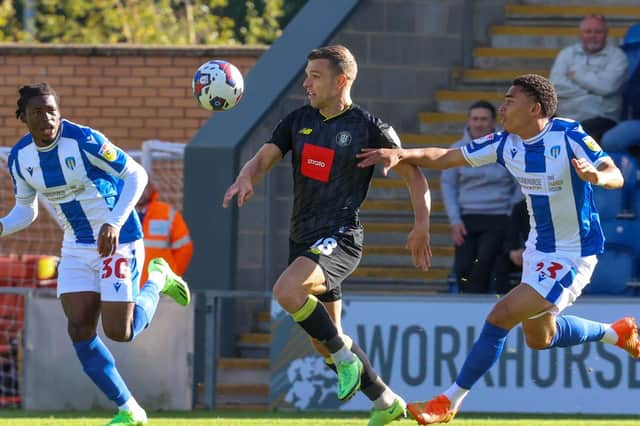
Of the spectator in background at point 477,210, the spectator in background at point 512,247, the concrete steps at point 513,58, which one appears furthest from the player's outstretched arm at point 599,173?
the concrete steps at point 513,58

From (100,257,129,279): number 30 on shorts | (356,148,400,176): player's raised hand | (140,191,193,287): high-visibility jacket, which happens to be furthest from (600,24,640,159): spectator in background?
(100,257,129,279): number 30 on shorts

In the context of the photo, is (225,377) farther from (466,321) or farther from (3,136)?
(3,136)

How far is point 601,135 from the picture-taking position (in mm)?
12859

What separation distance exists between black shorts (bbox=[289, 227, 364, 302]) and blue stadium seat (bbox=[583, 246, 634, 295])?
424 cm

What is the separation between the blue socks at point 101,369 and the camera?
29.1 ft

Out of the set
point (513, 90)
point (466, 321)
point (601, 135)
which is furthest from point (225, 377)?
point (513, 90)

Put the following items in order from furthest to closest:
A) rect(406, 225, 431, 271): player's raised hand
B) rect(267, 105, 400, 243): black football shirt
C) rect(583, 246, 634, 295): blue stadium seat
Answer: rect(583, 246, 634, 295): blue stadium seat, rect(267, 105, 400, 243): black football shirt, rect(406, 225, 431, 271): player's raised hand

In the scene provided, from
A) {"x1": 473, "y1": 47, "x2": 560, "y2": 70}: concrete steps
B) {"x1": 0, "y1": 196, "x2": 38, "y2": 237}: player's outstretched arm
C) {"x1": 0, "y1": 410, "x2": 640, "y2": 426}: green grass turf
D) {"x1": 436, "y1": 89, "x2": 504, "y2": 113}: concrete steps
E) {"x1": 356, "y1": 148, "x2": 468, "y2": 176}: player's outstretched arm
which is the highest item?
{"x1": 473, "y1": 47, "x2": 560, "y2": 70}: concrete steps

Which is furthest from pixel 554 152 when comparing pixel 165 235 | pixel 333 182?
pixel 165 235

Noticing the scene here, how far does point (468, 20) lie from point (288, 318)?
4595 mm

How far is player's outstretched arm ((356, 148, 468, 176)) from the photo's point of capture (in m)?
8.34

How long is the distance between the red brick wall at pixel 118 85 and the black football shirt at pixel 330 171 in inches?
301

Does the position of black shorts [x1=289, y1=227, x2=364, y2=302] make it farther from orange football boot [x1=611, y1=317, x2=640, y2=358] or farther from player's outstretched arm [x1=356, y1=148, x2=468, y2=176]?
orange football boot [x1=611, y1=317, x2=640, y2=358]

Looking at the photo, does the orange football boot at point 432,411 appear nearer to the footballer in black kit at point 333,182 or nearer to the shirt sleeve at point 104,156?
the footballer in black kit at point 333,182
